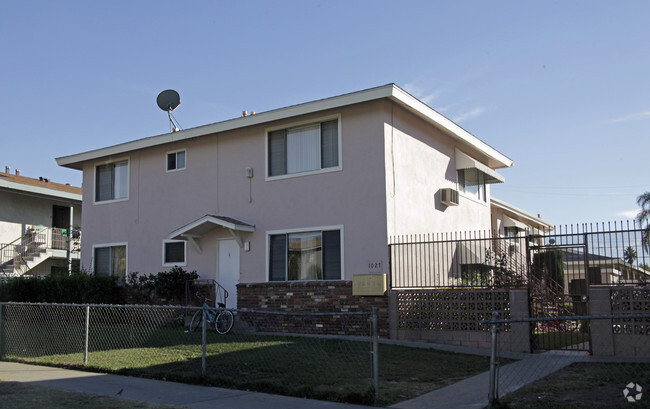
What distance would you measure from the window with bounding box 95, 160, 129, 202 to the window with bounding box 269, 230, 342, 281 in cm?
640

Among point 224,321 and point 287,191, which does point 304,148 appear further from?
point 224,321

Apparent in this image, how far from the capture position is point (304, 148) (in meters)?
15.6

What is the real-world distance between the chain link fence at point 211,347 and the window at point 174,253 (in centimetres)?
145

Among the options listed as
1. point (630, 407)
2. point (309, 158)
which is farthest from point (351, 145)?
point (630, 407)

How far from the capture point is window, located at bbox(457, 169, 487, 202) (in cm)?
1878

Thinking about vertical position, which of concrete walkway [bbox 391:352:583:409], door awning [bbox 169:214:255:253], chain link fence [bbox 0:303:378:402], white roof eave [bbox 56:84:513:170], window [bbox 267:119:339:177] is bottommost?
concrete walkway [bbox 391:352:583:409]

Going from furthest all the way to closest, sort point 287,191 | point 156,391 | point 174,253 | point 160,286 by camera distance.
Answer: point 174,253, point 160,286, point 287,191, point 156,391

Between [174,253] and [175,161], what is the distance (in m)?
2.77

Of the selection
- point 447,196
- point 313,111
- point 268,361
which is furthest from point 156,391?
point 447,196

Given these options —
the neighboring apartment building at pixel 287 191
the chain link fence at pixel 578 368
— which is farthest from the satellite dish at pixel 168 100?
the chain link fence at pixel 578 368

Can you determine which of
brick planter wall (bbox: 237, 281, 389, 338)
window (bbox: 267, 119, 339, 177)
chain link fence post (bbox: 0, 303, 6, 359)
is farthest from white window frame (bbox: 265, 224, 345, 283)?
chain link fence post (bbox: 0, 303, 6, 359)

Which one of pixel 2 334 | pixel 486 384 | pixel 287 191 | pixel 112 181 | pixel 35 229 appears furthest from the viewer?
pixel 35 229

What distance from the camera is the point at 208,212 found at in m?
17.2

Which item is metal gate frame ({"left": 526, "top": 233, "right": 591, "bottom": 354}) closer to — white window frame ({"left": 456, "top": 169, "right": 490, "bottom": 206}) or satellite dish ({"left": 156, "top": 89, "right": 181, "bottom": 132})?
white window frame ({"left": 456, "top": 169, "right": 490, "bottom": 206})
